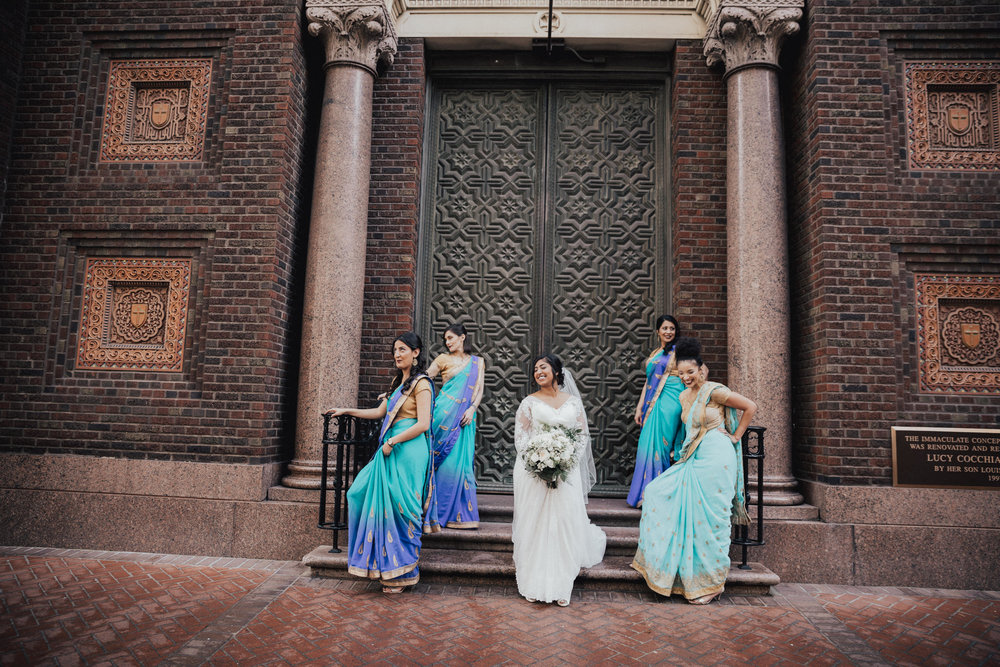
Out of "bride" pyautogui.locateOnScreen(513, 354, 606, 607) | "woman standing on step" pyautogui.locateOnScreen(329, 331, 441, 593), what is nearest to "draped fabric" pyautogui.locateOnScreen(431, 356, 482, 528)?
"woman standing on step" pyautogui.locateOnScreen(329, 331, 441, 593)

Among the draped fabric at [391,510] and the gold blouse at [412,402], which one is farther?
the gold blouse at [412,402]

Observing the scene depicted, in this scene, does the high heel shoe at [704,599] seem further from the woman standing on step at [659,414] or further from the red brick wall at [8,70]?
the red brick wall at [8,70]

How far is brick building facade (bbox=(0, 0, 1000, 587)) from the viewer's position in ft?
19.3

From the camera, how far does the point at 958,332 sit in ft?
19.7

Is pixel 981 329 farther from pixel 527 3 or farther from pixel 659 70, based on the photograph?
pixel 527 3

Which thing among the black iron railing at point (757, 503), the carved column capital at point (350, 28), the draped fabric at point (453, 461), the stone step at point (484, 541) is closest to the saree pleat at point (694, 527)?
the black iron railing at point (757, 503)

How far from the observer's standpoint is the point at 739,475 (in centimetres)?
525

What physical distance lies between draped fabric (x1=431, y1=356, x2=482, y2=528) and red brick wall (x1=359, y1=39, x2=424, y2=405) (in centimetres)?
124

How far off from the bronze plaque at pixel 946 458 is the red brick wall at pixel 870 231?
0.11 metres

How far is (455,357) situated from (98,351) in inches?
153

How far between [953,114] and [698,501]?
16.5 ft

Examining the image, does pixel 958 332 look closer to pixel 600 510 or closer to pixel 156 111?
pixel 600 510

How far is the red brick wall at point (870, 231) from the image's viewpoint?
5.86 meters

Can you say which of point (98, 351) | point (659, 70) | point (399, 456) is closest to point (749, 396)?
point (399, 456)
